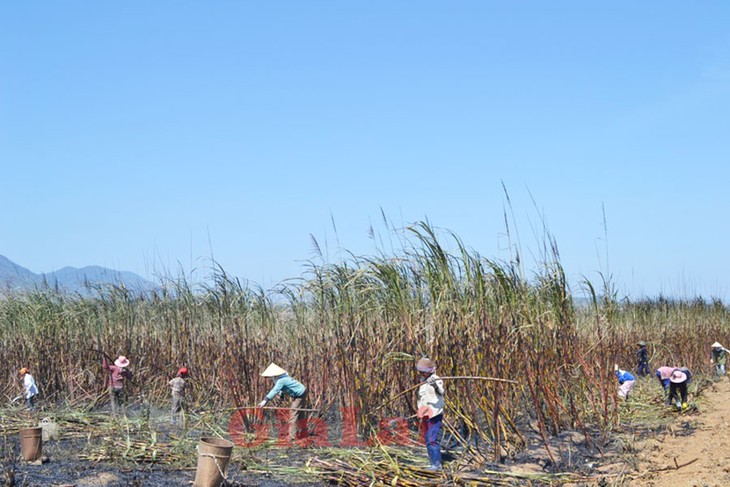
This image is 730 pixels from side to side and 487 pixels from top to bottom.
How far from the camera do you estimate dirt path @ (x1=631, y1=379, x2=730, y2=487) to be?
7141mm

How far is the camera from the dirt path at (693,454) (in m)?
7.14

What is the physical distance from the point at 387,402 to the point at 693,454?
12.1 ft

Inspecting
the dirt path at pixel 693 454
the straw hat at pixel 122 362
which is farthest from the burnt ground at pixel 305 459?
the straw hat at pixel 122 362

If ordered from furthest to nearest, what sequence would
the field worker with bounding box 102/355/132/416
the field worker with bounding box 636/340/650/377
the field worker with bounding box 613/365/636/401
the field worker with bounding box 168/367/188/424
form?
the field worker with bounding box 636/340/650/377, the field worker with bounding box 613/365/636/401, the field worker with bounding box 102/355/132/416, the field worker with bounding box 168/367/188/424

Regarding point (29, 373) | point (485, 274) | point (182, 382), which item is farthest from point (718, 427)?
point (29, 373)

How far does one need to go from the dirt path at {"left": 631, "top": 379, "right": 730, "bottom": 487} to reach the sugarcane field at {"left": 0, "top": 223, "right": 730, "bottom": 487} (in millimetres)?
32

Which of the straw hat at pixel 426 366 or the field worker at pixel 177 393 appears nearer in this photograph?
the straw hat at pixel 426 366

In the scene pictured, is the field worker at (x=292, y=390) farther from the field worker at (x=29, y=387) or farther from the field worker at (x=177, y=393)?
the field worker at (x=29, y=387)

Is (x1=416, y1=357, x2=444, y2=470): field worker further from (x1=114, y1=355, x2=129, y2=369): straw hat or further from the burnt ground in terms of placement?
(x1=114, y1=355, x2=129, y2=369): straw hat

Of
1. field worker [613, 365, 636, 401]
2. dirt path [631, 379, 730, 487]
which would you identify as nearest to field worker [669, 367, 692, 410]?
dirt path [631, 379, 730, 487]

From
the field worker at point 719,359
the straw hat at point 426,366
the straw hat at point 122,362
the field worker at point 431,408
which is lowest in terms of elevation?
the field worker at point 719,359

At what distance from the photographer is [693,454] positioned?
8266 millimetres

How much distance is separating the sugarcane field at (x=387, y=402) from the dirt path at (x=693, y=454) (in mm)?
32

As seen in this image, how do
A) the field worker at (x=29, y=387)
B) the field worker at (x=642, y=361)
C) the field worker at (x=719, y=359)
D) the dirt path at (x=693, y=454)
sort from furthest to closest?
the field worker at (x=719, y=359) → the field worker at (x=642, y=361) → the field worker at (x=29, y=387) → the dirt path at (x=693, y=454)
